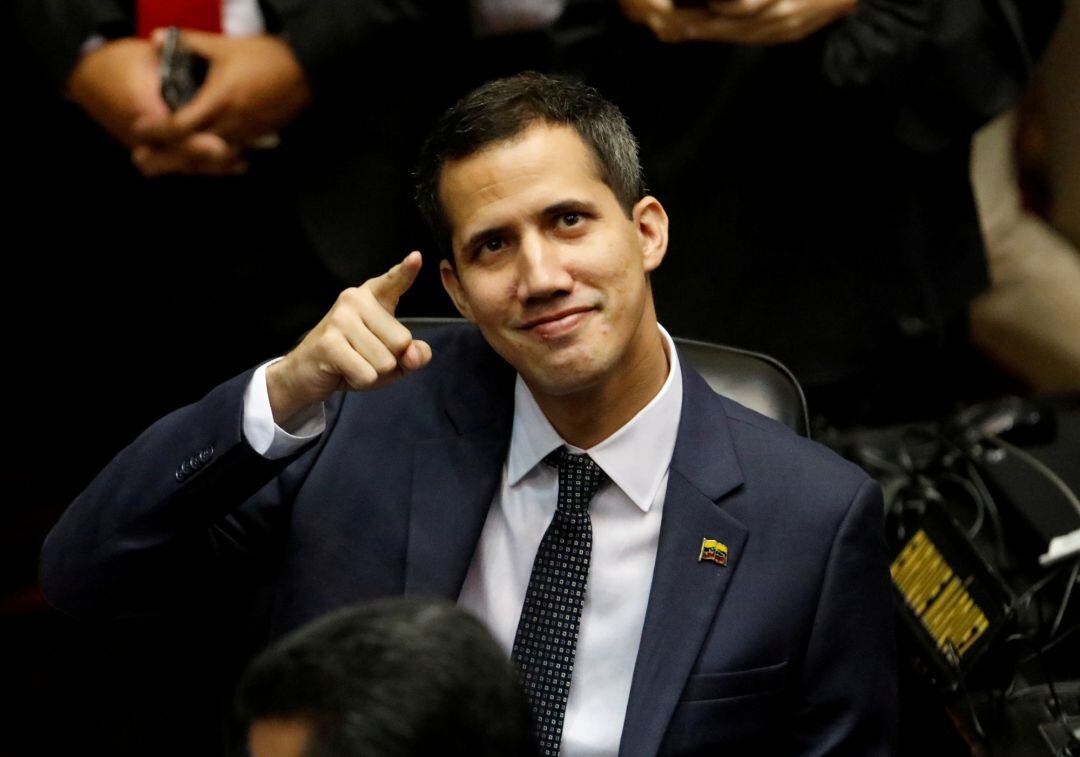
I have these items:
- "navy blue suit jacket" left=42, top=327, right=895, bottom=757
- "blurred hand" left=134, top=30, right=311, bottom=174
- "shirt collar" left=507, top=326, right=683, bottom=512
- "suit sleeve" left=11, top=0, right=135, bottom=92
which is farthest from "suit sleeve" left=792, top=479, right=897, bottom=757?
"suit sleeve" left=11, top=0, right=135, bottom=92

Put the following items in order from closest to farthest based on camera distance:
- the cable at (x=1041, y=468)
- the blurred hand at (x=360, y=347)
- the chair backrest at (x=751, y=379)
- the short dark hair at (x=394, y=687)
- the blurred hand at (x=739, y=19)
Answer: the short dark hair at (x=394, y=687) < the blurred hand at (x=360, y=347) < the chair backrest at (x=751, y=379) < the cable at (x=1041, y=468) < the blurred hand at (x=739, y=19)

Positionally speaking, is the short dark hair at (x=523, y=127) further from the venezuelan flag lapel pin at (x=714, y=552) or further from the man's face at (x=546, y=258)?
the venezuelan flag lapel pin at (x=714, y=552)

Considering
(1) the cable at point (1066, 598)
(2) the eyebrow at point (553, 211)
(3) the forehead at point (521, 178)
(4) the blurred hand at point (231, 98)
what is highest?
(3) the forehead at point (521, 178)

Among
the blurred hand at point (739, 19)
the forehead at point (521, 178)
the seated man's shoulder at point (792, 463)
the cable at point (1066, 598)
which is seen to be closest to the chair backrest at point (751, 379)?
the seated man's shoulder at point (792, 463)

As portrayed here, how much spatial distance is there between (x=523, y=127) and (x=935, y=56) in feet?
3.37

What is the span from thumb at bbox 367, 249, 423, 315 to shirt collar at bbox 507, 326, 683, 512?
0.80 ft

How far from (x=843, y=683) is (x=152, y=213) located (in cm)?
162

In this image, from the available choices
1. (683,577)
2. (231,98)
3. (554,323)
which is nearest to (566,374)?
(554,323)

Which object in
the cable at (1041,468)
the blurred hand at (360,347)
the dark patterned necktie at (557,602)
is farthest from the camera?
the cable at (1041,468)

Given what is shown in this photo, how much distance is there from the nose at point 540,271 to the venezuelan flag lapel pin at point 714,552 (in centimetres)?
33

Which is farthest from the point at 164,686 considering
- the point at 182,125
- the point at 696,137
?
the point at 696,137

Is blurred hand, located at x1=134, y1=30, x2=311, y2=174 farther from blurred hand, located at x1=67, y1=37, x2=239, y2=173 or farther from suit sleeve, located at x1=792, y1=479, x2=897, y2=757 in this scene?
suit sleeve, located at x1=792, y1=479, x2=897, y2=757

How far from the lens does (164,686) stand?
8.51 ft

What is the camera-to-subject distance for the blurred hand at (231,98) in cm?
230
